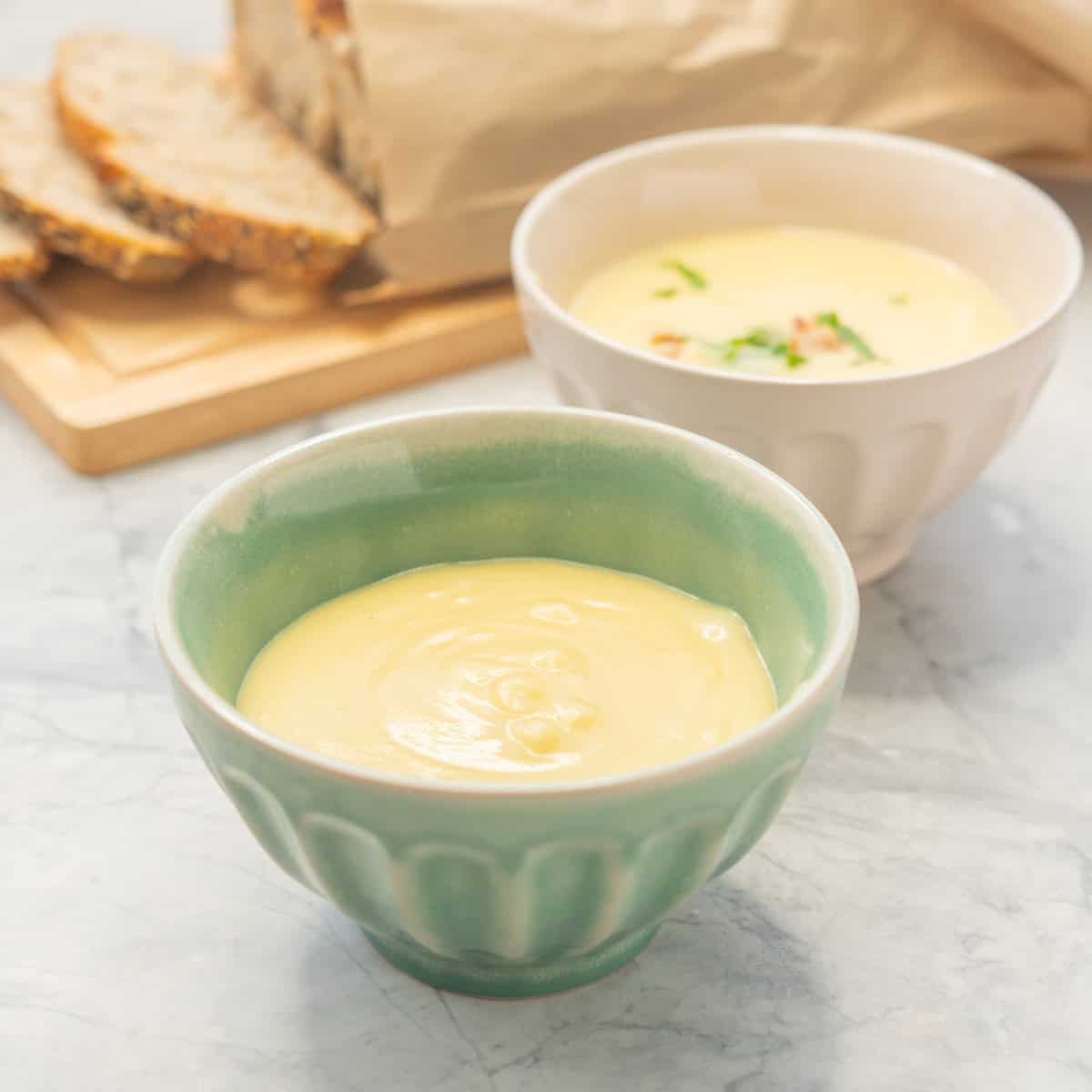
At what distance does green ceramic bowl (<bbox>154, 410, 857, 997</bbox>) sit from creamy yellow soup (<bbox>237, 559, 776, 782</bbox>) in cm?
2

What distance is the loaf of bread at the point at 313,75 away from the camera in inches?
72.1

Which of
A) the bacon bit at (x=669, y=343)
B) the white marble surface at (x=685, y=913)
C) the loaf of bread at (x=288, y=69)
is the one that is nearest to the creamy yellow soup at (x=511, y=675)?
the white marble surface at (x=685, y=913)

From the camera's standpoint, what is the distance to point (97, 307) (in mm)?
1790

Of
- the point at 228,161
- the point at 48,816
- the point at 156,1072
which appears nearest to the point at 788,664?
the point at 156,1072

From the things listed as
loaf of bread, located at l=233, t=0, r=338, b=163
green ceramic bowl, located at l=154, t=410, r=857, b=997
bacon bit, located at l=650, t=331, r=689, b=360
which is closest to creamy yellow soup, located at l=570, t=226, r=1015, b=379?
bacon bit, located at l=650, t=331, r=689, b=360

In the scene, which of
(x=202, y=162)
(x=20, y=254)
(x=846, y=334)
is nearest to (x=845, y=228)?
(x=846, y=334)

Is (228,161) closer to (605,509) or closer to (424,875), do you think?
(605,509)

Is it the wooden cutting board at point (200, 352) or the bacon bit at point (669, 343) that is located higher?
the bacon bit at point (669, 343)

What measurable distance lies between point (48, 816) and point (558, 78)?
3.28 ft

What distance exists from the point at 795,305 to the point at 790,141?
0.68ft

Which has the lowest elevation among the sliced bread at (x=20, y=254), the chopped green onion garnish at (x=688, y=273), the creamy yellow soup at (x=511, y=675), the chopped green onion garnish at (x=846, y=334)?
the sliced bread at (x=20, y=254)

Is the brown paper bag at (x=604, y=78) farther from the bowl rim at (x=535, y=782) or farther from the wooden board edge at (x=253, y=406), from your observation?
the bowl rim at (x=535, y=782)

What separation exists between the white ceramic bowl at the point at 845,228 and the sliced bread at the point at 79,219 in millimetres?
500

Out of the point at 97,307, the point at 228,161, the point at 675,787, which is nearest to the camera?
the point at 675,787
